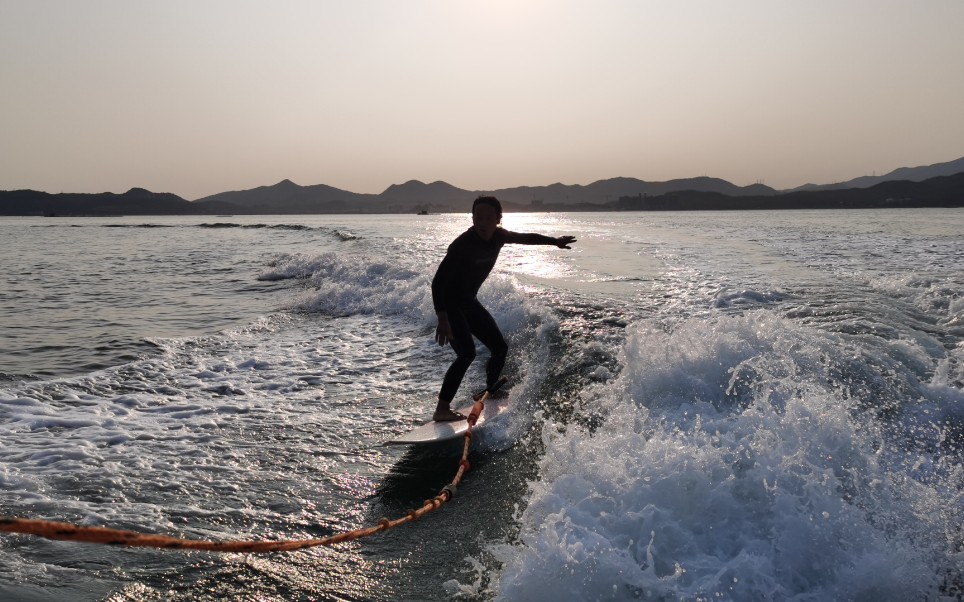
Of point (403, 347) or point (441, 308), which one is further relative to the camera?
point (403, 347)

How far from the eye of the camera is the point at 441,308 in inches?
257

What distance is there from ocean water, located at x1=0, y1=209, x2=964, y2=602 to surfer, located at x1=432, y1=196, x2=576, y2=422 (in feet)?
2.48

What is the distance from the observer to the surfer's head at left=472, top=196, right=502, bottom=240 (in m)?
6.48

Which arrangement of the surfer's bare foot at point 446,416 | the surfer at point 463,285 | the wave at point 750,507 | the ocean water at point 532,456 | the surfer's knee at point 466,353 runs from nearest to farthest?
the wave at point 750,507 → the ocean water at point 532,456 → the surfer's bare foot at point 446,416 → the surfer at point 463,285 → the surfer's knee at point 466,353

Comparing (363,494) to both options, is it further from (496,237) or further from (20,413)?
(20,413)

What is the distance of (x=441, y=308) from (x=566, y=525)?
11.2 feet

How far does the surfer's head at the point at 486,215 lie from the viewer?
648 centimetres

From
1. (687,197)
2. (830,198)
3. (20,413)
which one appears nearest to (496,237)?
(20,413)

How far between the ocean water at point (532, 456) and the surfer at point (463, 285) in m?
0.76

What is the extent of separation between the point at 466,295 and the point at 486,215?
0.99 m

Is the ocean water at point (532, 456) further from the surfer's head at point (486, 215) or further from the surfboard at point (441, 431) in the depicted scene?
the surfer's head at point (486, 215)

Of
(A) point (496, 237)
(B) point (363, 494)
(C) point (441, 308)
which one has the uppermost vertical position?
(A) point (496, 237)

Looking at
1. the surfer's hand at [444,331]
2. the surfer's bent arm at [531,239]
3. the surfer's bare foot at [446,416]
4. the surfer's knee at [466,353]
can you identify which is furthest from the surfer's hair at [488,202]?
Result: the surfer's bare foot at [446,416]

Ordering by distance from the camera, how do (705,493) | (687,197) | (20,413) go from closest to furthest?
1. (705,493)
2. (20,413)
3. (687,197)
